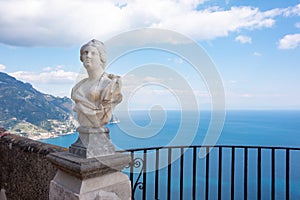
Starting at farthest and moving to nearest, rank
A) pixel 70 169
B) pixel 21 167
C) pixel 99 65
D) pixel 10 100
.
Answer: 1. pixel 10 100
2. pixel 21 167
3. pixel 99 65
4. pixel 70 169

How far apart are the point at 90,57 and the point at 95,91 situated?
0.94 feet

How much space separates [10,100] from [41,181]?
2404mm

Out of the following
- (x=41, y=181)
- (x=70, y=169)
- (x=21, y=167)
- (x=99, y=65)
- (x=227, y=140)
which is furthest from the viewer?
(x=227, y=140)

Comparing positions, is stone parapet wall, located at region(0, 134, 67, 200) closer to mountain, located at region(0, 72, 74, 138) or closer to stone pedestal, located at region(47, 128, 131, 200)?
mountain, located at region(0, 72, 74, 138)

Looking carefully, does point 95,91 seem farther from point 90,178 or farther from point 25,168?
point 25,168

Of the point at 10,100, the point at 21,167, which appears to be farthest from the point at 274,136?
the point at 10,100

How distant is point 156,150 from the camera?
10.9 feet

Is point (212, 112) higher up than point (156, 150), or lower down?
higher up

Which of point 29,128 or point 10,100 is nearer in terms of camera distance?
point 29,128

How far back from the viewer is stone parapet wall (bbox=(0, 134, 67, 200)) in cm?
319

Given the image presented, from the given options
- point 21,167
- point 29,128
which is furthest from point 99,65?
point 29,128

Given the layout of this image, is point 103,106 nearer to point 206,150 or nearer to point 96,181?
point 96,181

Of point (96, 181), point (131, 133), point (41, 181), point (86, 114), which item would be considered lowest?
point (41, 181)

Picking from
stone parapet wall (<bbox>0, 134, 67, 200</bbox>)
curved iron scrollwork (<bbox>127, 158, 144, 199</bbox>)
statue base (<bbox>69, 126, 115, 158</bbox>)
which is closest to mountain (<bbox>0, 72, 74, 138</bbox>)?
stone parapet wall (<bbox>0, 134, 67, 200</bbox>)
